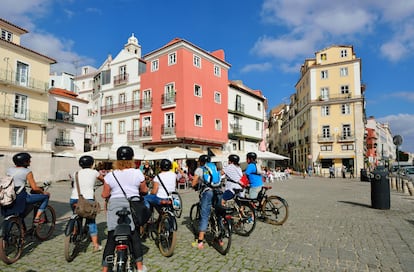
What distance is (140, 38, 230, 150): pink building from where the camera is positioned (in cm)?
2728

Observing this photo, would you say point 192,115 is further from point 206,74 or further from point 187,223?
point 187,223

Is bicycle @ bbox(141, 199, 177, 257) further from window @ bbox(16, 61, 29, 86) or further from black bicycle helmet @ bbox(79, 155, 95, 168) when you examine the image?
window @ bbox(16, 61, 29, 86)

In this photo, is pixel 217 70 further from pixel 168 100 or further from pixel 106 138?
pixel 106 138

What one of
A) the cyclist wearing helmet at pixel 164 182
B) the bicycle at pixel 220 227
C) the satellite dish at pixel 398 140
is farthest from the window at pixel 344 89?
the cyclist wearing helmet at pixel 164 182

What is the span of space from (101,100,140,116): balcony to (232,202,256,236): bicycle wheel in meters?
26.1

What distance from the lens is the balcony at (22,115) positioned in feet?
83.9

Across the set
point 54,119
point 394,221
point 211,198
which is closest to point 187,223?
point 211,198

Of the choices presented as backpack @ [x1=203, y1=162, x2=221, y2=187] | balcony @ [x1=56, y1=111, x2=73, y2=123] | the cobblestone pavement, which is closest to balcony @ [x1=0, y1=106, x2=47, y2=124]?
balcony @ [x1=56, y1=111, x2=73, y2=123]

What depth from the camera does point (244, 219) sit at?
20.9 feet

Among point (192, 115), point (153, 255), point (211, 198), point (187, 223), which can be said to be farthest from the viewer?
point (192, 115)

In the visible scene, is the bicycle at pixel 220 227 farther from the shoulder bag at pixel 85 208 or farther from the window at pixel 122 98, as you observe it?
the window at pixel 122 98

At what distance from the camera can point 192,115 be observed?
1091 inches

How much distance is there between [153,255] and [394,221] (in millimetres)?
6784

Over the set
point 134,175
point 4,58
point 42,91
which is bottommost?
point 134,175
